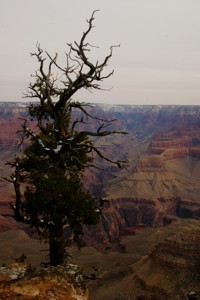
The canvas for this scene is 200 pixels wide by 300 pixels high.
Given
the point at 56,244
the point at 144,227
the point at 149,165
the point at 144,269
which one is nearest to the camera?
the point at 56,244

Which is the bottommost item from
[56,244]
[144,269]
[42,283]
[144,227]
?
[144,227]

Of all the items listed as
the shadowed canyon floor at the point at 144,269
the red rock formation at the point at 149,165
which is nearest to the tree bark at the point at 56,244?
the shadowed canyon floor at the point at 144,269

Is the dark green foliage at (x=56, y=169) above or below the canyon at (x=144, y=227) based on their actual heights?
above

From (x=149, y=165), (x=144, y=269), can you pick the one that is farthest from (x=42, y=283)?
(x=149, y=165)

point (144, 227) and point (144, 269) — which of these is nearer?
point (144, 269)

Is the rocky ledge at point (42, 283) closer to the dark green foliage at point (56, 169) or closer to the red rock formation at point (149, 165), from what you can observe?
the dark green foliage at point (56, 169)

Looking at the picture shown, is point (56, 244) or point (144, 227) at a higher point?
point (56, 244)

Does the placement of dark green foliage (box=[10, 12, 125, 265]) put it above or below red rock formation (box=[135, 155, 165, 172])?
above

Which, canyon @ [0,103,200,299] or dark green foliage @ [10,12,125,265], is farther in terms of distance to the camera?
canyon @ [0,103,200,299]

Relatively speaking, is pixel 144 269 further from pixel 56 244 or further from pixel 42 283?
pixel 42 283

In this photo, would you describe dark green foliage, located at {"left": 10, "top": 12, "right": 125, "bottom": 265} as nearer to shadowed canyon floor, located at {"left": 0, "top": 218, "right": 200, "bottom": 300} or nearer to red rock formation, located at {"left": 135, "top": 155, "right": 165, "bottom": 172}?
shadowed canyon floor, located at {"left": 0, "top": 218, "right": 200, "bottom": 300}

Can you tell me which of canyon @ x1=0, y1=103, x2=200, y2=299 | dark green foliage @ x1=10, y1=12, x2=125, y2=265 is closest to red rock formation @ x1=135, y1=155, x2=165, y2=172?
canyon @ x1=0, y1=103, x2=200, y2=299

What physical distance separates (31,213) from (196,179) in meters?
188

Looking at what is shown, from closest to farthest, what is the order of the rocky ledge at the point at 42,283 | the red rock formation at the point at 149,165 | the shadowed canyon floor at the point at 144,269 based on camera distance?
the rocky ledge at the point at 42,283
the shadowed canyon floor at the point at 144,269
the red rock formation at the point at 149,165
